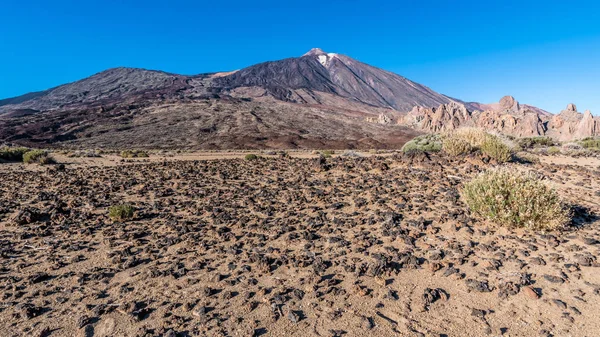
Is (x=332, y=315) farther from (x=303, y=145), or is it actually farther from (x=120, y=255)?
(x=303, y=145)

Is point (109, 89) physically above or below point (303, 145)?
above

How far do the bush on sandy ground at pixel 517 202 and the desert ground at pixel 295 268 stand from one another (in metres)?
0.24

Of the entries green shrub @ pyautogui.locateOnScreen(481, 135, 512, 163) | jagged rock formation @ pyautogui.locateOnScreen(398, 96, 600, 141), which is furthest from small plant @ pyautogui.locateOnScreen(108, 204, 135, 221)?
jagged rock formation @ pyautogui.locateOnScreen(398, 96, 600, 141)

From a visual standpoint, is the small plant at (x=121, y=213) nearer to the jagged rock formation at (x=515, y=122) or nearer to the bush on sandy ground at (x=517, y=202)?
the bush on sandy ground at (x=517, y=202)

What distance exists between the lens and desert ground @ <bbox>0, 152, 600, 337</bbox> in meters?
3.79

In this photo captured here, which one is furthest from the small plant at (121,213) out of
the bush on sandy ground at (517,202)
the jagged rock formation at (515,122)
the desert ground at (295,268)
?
the jagged rock formation at (515,122)

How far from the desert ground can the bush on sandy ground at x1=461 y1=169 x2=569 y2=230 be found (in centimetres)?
24

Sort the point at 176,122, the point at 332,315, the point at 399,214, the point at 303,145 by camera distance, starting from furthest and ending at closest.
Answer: the point at 176,122 < the point at 303,145 < the point at 399,214 < the point at 332,315

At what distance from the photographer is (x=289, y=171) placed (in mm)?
12906

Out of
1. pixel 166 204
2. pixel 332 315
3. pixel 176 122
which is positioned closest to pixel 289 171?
pixel 166 204

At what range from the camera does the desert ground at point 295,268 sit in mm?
3791

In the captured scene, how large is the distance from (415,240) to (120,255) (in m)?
5.23

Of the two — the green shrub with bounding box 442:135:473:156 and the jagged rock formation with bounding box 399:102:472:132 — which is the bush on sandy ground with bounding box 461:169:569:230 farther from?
the jagged rock formation with bounding box 399:102:472:132

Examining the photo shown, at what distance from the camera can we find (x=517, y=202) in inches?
251
